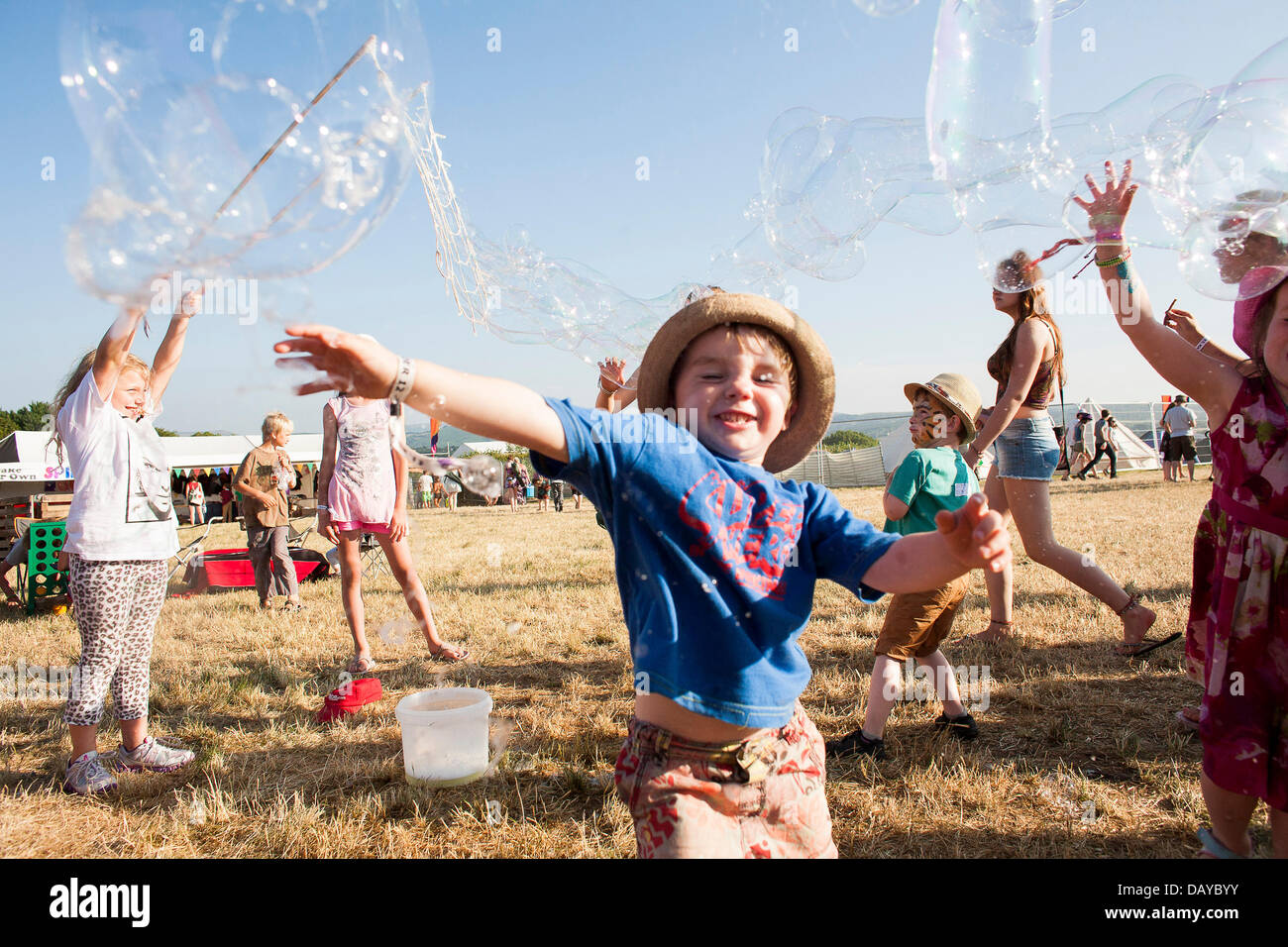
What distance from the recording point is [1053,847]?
2365 millimetres

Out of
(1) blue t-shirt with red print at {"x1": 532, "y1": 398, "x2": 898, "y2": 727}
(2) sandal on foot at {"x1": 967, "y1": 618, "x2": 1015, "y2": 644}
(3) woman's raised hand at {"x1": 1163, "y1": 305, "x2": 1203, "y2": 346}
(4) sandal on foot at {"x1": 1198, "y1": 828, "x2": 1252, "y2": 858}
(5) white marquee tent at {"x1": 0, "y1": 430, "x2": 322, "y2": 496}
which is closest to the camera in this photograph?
(1) blue t-shirt with red print at {"x1": 532, "y1": 398, "x2": 898, "y2": 727}

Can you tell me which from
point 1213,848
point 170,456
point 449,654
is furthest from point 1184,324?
point 170,456

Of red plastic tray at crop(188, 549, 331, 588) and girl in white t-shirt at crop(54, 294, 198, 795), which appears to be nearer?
girl in white t-shirt at crop(54, 294, 198, 795)

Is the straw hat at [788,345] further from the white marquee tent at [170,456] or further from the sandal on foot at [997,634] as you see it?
the white marquee tent at [170,456]

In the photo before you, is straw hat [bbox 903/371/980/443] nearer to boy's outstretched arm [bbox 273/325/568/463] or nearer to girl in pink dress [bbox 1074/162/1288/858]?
girl in pink dress [bbox 1074/162/1288/858]

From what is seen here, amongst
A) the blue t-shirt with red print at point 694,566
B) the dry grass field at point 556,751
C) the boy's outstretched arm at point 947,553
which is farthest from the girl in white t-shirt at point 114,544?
the boy's outstretched arm at point 947,553

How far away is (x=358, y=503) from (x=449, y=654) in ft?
3.70

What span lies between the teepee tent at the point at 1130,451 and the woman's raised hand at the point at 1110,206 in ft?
85.0

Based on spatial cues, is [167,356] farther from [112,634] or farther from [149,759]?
[149,759]

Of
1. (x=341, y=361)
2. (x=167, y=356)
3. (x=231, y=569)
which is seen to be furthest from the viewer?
(x=231, y=569)

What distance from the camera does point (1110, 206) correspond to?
247 centimetres

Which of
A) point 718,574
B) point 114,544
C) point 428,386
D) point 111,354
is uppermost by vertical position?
point 111,354

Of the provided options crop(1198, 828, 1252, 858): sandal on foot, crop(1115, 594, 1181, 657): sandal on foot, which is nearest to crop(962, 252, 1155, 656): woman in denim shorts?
crop(1115, 594, 1181, 657): sandal on foot

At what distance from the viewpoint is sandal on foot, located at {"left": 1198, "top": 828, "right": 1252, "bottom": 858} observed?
197 cm
